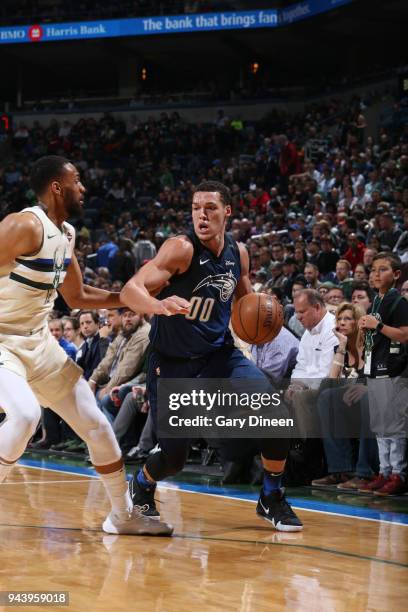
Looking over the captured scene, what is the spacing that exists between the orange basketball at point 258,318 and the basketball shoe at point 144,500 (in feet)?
3.78

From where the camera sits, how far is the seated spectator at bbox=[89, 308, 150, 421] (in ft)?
30.3

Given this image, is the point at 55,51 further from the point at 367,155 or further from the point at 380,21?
the point at 367,155

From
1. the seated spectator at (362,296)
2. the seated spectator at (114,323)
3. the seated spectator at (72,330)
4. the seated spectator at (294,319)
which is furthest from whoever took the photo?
the seated spectator at (72,330)

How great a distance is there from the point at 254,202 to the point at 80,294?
12924 millimetres

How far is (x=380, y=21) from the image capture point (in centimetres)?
2359

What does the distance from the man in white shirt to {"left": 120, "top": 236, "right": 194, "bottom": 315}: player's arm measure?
2.60m

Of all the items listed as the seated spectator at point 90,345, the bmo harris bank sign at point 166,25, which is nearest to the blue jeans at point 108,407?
the seated spectator at point 90,345

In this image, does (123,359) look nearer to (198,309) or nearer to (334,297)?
(334,297)

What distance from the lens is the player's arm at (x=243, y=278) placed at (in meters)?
5.80

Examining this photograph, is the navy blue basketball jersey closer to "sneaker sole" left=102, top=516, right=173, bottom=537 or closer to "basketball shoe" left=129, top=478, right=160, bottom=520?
"basketball shoe" left=129, top=478, right=160, bottom=520

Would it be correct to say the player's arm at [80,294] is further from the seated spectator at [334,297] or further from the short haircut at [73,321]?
the short haircut at [73,321]

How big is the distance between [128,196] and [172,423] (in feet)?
57.5

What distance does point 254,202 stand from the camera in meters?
18.0

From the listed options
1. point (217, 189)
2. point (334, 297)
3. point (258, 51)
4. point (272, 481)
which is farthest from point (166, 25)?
point (272, 481)
